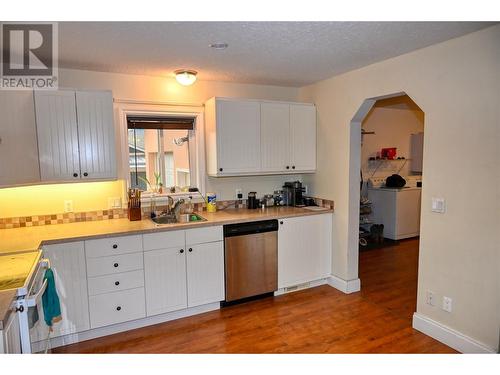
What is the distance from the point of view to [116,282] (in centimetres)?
285

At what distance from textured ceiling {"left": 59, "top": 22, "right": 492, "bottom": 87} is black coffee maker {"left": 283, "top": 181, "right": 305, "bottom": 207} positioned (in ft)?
4.47

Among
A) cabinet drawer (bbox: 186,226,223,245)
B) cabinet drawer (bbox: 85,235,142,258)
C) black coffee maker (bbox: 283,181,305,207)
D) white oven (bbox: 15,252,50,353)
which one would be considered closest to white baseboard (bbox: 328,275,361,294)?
black coffee maker (bbox: 283,181,305,207)

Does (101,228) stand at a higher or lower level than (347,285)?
higher

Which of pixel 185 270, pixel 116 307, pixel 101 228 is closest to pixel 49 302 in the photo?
pixel 116 307

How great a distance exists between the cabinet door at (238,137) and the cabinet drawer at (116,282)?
1.33 metres

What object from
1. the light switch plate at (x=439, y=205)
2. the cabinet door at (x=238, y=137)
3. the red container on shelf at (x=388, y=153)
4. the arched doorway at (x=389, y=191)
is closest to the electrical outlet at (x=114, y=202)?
the cabinet door at (x=238, y=137)

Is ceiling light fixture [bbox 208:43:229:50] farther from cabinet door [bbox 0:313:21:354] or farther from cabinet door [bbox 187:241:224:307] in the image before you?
cabinet door [bbox 0:313:21:354]

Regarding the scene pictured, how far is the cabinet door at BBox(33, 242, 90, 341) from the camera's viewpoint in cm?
264

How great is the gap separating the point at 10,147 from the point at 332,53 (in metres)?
2.77

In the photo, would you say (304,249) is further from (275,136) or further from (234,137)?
(234,137)

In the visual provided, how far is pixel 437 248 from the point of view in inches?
106

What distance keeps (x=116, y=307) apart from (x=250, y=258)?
51.8 inches
